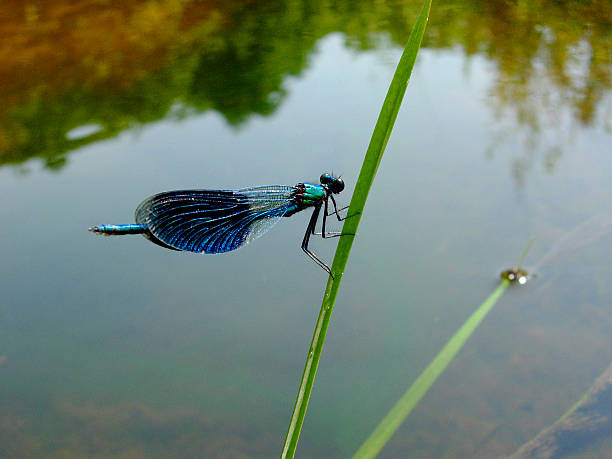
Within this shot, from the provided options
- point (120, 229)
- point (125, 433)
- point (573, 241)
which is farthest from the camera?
point (573, 241)

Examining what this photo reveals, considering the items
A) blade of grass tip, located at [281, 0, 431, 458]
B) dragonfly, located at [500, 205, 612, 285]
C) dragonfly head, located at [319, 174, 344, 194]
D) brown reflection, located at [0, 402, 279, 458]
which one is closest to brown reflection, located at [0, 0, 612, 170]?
dragonfly, located at [500, 205, 612, 285]

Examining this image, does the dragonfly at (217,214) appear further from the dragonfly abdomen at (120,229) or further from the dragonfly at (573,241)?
the dragonfly at (573,241)

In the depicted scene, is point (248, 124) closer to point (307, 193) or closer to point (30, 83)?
point (30, 83)

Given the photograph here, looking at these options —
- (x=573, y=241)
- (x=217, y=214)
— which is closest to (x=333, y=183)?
(x=217, y=214)

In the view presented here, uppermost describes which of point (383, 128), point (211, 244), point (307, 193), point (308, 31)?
point (308, 31)

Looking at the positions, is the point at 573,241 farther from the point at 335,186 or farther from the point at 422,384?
the point at 335,186

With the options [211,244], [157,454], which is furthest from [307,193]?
[157,454]

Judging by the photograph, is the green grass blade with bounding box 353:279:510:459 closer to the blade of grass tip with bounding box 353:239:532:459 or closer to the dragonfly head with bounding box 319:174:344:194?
the blade of grass tip with bounding box 353:239:532:459
